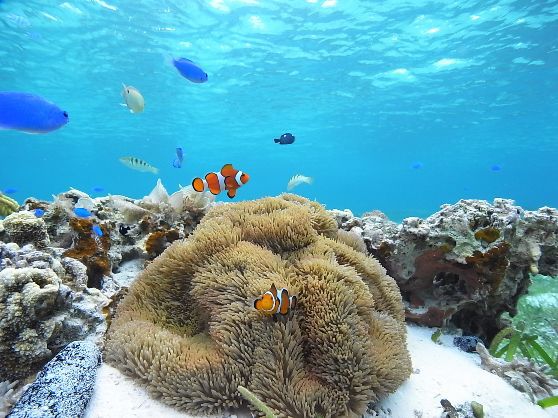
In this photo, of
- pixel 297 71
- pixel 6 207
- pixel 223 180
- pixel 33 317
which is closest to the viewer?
pixel 33 317

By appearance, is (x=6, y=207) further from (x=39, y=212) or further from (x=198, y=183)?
(x=198, y=183)

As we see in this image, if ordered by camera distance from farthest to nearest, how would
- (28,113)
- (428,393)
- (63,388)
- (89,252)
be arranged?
1. (89,252)
2. (428,393)
3. (28,113)
4. (63,388)

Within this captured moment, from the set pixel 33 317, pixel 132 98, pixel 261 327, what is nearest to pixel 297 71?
pixel 132 98

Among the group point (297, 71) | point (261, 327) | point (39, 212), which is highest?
point (297, 71)

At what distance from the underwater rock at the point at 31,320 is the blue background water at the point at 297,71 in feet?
16.4

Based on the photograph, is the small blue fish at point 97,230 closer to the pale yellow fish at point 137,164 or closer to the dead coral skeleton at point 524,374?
the pale yellow fish at point 137,164

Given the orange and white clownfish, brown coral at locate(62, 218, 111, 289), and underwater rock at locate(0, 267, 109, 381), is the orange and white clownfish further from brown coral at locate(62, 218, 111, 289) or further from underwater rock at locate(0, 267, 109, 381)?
underwater rock at locate(0, 267, 109, 381)

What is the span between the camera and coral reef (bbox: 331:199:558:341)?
3871 mm

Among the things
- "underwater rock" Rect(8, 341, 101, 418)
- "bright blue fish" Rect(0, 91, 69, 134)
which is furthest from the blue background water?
"underwater rock" Rect(8, 341, 101, 418)

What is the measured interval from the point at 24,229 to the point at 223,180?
1887 millimetres

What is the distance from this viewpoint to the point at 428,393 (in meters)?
2.86

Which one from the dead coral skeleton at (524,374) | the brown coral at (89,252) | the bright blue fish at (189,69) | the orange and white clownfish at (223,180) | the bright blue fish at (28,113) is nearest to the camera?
the bright blue fish at (28,113)

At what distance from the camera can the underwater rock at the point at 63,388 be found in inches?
76.2

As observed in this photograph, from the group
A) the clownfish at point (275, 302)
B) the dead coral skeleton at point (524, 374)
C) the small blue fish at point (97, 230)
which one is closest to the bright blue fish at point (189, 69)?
the small blue fish at point (97, 230)
